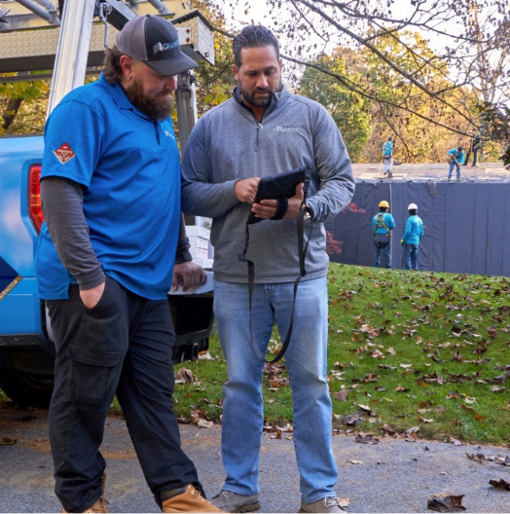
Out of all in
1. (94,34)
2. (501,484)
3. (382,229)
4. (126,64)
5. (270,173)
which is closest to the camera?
(126,64)

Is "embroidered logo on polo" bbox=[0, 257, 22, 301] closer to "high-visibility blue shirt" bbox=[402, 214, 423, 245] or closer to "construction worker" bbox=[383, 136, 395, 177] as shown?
"high-visibility blue shirt" bbox=[402, 214, 423, 245]

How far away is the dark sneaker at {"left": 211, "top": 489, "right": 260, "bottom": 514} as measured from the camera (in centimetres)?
347

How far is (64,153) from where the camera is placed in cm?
292

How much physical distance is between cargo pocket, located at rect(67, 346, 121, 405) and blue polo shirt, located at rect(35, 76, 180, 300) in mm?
260

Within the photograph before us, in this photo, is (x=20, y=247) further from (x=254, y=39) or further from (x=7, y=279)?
(x=254, y=39)

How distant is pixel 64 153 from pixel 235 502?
174 cm

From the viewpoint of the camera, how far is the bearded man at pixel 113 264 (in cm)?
293

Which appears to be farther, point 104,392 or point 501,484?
point 501,484

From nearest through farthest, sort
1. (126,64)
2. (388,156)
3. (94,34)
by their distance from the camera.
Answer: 1. (126,64)
2. (94,34)
3. (388,156)

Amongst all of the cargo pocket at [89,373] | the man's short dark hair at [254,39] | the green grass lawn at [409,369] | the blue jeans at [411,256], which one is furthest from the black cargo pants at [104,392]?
the blue jeans at [411,256]

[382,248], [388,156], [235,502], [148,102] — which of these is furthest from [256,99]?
[388,156]

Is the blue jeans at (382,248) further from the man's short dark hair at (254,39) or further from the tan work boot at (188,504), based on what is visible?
the tan work boot at (188,504)

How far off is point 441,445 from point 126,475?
205cm

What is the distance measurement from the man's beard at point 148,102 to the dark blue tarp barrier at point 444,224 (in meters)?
19.7
